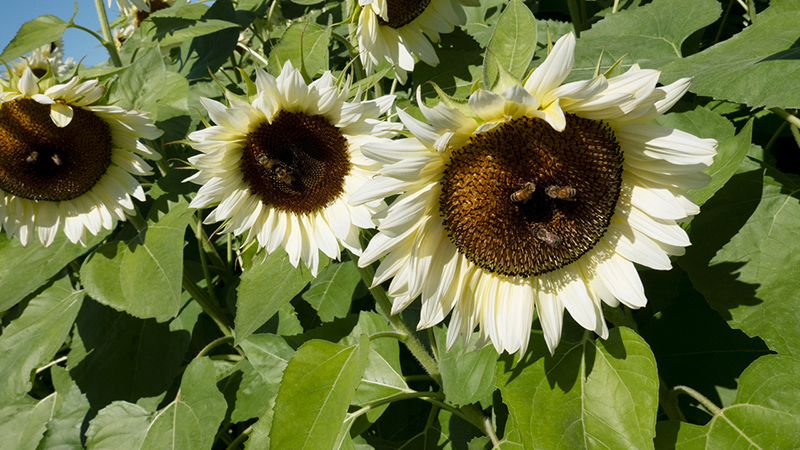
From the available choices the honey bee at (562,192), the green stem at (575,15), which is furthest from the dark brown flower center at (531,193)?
the green stem at (575,15)

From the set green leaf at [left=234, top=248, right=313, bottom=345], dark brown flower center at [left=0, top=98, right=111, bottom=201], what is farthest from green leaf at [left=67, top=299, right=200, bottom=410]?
green leaf at [left=234, top=248, right=313, bottom=345]

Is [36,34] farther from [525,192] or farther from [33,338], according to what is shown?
[525,192]

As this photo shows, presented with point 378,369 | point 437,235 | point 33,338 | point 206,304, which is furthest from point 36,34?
point 437,235

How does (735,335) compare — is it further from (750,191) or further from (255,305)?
(255,305)

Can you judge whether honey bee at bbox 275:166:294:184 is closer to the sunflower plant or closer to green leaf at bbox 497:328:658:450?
the sunflower plant

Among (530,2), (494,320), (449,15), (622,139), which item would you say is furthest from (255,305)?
(530,2)
